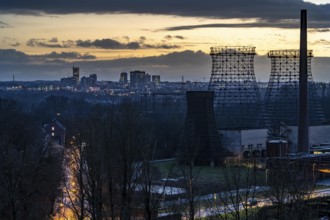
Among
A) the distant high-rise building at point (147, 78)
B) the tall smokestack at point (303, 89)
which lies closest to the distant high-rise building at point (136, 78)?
the distant high-rise building at point (147, 78)

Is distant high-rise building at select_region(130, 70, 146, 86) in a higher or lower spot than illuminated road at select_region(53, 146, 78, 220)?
higher

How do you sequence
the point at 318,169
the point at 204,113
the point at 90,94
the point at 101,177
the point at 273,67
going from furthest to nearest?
the point at 90,94, the point at 273,67, the point at 204,113, the point at 318,169, the point at 101,177

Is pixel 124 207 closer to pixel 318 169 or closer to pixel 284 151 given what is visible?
pixel 318 169

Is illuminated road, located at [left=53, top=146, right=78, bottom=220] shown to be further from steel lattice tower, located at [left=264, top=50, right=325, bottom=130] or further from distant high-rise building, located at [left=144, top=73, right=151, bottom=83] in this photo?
distant high-rise building, located at [left=144, top=73, right=151, bottom=83]

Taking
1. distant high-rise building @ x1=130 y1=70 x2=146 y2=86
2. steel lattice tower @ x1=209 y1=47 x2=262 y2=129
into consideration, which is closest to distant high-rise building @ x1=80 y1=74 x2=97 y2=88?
distant high-rise building @ x1=130 y1=70 x2=146 y2=86

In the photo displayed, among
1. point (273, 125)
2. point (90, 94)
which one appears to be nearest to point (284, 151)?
point (273, 125)

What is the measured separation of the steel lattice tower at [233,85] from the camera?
47.8 m

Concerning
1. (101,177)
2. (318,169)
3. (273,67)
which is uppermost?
(273,67)

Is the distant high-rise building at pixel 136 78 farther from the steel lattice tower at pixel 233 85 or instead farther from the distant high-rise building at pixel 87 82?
the steel lattice tower at pixel 233 85

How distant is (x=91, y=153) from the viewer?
1563 centimetres

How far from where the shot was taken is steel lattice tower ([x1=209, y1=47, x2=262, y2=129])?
47812 mm

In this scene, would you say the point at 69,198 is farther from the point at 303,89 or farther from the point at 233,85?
the point at 233,85

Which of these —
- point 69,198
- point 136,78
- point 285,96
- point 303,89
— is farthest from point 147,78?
point 69,198

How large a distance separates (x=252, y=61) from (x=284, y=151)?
40.9 feet
